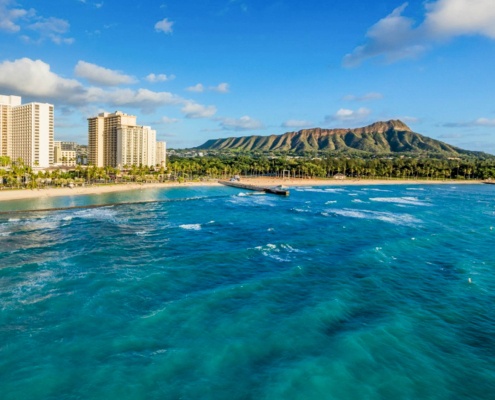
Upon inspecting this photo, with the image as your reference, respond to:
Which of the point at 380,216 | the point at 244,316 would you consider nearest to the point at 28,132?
the point at 380,216

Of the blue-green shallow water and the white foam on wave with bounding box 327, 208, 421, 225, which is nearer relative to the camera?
the blue-green shallow water

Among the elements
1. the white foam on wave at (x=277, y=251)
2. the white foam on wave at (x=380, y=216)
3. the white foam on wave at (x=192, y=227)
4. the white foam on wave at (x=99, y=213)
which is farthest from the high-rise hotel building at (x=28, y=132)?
the white foam on wave at (x=277, y=251)

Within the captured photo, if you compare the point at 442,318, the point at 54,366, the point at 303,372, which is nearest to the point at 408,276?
the point at 442,318

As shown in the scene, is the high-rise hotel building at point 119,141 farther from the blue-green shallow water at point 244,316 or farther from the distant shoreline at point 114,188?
the blue-green shallow water at point 244,316

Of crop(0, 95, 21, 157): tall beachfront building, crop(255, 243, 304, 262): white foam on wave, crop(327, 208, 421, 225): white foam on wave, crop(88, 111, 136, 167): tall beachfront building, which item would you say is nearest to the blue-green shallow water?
crop(255, 243, 304, 262): white foam on wave

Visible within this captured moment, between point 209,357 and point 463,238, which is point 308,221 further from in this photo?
point 209,357

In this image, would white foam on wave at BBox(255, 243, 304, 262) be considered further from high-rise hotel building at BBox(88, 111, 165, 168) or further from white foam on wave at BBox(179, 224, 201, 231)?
high-rise hotel building at BBox(88, 111, 165, 168)

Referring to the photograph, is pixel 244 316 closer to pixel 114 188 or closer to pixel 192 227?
pixel 192 227
